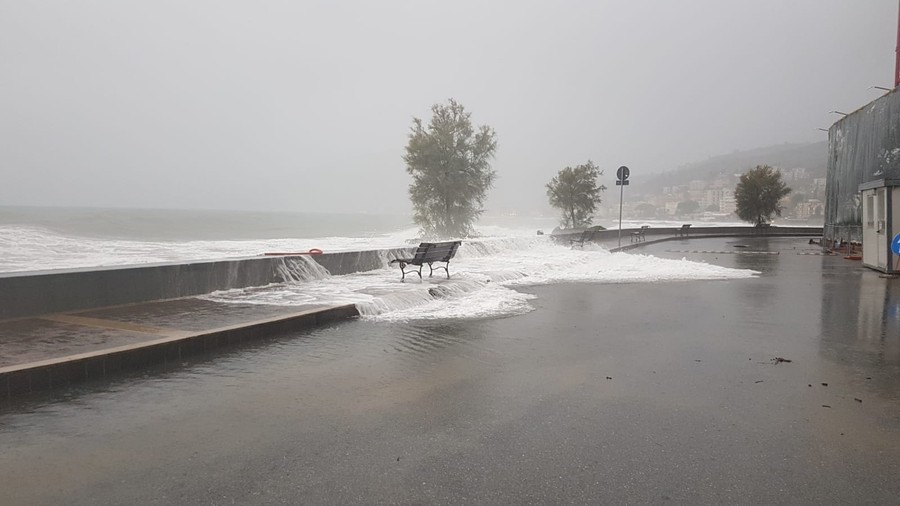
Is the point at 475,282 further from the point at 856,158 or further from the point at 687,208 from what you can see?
the point at 687,208

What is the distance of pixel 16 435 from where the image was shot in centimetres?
395

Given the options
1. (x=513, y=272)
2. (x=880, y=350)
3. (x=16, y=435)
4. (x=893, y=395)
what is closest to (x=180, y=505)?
(x=16, y=435)

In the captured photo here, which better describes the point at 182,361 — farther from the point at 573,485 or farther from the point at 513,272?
the point at 513,272

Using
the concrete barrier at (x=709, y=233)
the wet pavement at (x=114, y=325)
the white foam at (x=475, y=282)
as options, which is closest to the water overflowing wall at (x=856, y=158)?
the concrete barrier at (x=709, y=233)

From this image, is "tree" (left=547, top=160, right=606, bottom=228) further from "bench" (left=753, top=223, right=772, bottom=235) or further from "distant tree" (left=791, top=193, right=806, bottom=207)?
"distant tree" (left=791, top=193, right=806, bottom=207)

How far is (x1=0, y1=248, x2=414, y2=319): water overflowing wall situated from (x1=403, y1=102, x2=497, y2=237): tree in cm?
2208

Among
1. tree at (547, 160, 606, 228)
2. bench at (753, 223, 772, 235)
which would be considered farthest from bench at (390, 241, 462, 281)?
bench at (753, 223, 772, 235)


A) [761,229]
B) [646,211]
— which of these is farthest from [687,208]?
[761,229]

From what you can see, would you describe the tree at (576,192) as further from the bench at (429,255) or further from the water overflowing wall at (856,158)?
the bench at (429,255)

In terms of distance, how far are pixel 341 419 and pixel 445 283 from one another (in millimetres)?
7415

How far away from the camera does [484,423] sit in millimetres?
4160

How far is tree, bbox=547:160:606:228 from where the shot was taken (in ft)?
121

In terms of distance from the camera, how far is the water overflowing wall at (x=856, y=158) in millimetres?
20672

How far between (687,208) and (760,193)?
243 ft
